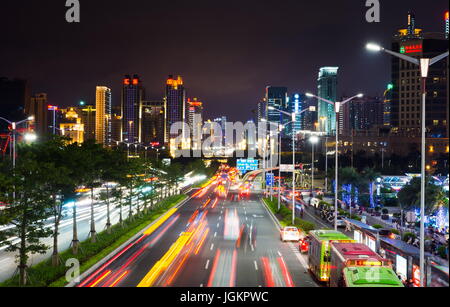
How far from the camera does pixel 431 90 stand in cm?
11838

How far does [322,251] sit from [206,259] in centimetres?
805

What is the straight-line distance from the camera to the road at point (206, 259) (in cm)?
2148

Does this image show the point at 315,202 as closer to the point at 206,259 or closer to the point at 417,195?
the point at 417,195

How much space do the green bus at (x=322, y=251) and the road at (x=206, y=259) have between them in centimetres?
65

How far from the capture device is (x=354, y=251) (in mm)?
17688

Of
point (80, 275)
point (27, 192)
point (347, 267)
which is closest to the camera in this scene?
point (347, 267)

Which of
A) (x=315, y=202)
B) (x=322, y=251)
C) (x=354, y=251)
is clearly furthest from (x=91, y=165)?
(x=315, y=202)

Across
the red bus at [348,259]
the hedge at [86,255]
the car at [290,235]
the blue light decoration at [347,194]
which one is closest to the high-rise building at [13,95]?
the blue light decoration at [347,194]

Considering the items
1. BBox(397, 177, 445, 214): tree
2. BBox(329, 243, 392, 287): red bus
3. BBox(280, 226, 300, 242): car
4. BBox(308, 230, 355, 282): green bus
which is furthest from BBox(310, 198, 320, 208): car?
BBox(329, 243, 392, 287): red bus

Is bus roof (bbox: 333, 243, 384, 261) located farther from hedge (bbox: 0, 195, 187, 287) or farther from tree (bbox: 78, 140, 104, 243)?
tree (bbox: 78, 140, 104, 243)
